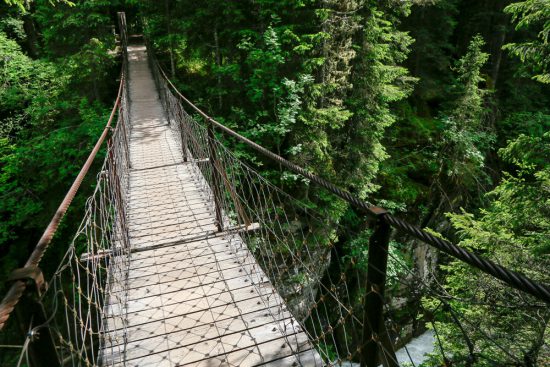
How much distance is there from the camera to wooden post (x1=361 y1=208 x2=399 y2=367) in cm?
117

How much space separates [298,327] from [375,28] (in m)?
7.15

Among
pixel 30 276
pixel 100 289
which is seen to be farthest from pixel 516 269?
pixel 30 276

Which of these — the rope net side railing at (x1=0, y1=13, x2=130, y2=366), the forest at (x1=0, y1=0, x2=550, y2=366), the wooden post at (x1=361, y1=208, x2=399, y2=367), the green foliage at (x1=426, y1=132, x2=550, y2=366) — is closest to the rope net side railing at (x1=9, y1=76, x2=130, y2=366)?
the rope net side railing at (x1=0, y1=13, x2=130, y2=366)

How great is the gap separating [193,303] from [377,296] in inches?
63.0

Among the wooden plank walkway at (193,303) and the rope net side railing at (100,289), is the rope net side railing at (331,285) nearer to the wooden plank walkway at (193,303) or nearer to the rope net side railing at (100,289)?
the wooden plank walkway at (193,303)

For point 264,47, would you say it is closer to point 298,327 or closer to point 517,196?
point 517,196

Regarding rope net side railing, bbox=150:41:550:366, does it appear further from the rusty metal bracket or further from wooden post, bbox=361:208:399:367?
the rusty metal bracket

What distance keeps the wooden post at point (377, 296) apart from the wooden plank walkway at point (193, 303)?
2.33 feet

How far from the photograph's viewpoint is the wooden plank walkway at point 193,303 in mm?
2008

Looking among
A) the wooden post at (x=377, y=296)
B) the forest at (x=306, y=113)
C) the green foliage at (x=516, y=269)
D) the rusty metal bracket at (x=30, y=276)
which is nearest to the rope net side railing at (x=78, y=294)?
the rusty metal bracket at (x=30, y=276)

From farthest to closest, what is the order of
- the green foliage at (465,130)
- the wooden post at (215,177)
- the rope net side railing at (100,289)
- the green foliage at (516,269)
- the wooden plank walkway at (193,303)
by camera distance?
1. the green foliage at (465,130)
2. the green foliage at (516,269)
3. the wooden post at (215,177)
4. the wooden plank walkway at (193,303)
5. the rope net side railing at (100,289)

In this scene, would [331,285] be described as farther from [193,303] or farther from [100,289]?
[100,289]

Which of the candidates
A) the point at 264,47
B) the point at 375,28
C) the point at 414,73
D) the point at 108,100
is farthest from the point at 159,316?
the point at 414,73

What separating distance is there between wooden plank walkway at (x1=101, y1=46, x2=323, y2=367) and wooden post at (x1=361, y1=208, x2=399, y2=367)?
710 millimetres
